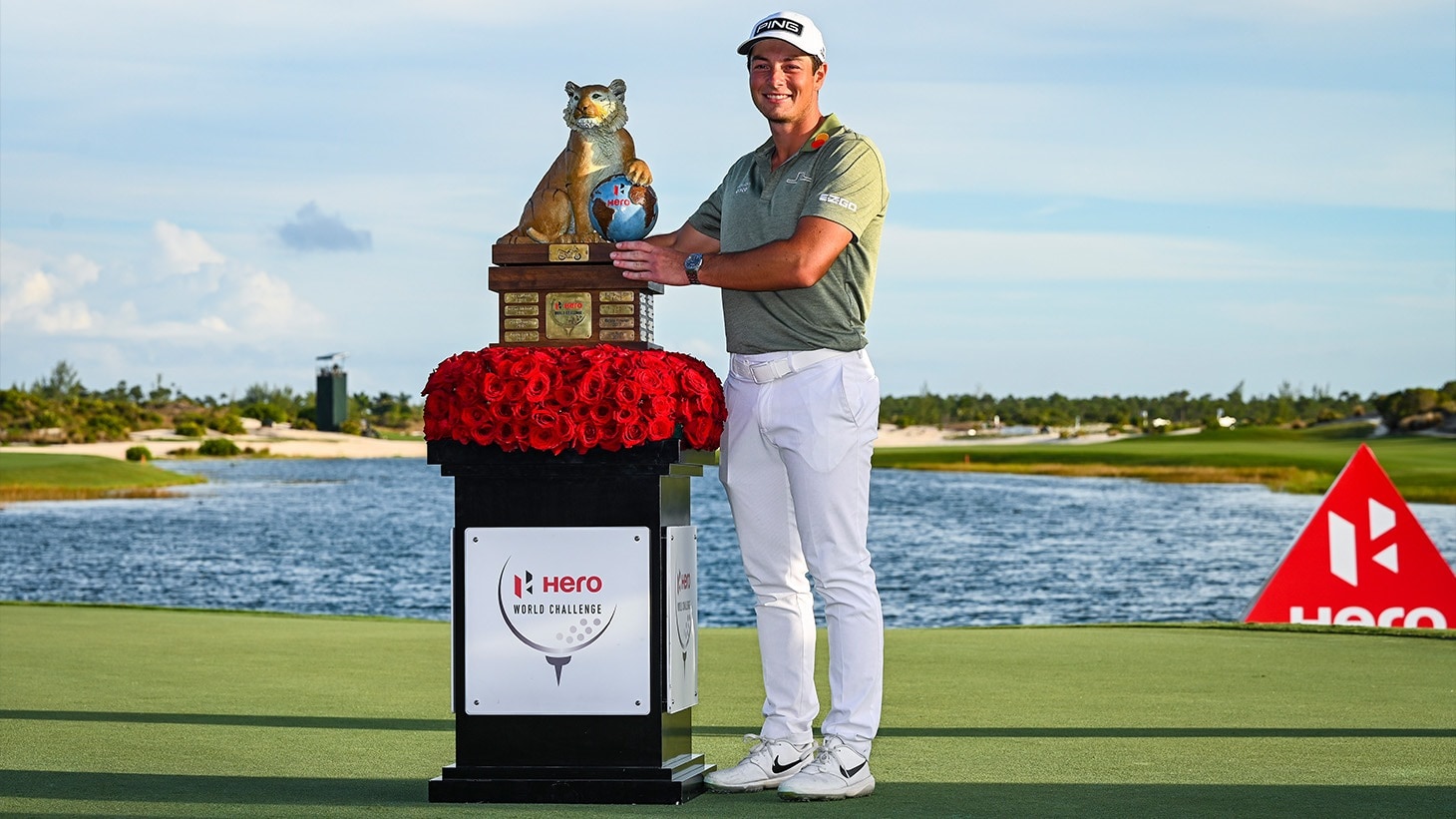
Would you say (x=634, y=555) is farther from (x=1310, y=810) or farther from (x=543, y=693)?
(x=1310, y=810)

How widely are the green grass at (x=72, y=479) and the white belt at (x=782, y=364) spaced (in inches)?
2492

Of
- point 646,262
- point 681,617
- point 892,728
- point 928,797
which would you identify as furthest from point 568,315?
point 892,728

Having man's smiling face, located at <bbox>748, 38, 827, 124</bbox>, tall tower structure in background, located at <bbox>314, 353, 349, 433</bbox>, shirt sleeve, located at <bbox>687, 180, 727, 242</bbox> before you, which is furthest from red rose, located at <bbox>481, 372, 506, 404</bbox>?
tall tower structure in background, located at <bbox>314, 353, 349, 433</bbox>

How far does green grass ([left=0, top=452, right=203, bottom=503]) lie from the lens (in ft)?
215

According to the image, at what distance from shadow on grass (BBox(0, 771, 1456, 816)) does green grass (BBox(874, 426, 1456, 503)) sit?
177 ft

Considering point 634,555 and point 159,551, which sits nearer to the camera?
point 634,555

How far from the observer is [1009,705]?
6.78 m

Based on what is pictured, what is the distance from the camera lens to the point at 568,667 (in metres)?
4.70

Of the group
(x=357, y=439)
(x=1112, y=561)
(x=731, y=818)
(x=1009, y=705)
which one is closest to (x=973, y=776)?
(x=731, y=818)

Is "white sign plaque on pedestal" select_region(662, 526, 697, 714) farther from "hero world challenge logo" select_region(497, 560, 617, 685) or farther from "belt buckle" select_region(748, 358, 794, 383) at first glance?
"belt buckle" select_region(748, 358, 794, 383)

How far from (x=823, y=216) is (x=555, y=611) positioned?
1276 mm

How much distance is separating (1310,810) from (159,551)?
126ft

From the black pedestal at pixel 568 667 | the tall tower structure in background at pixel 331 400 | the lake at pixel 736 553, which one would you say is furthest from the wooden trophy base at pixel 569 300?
the tall tower structure in background at pixel 331 400

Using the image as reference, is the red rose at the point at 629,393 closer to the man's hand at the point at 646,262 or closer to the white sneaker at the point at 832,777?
the man's hand at the point at 646,262
